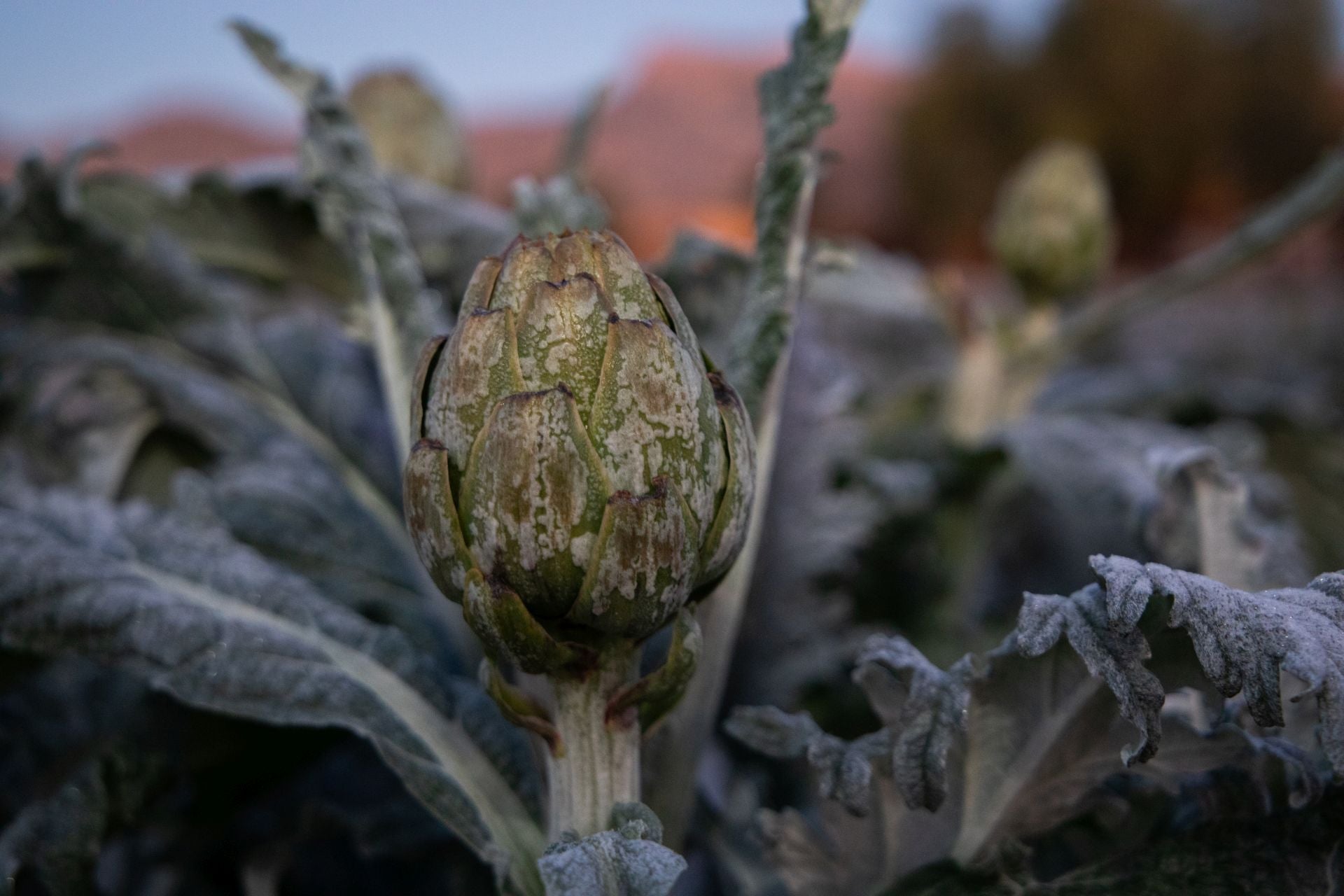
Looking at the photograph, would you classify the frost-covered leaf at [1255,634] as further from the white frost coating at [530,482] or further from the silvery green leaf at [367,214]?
the silvery green leaf at [367,214]

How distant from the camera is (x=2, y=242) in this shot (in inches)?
29.9

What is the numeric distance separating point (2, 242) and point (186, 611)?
1.44ft

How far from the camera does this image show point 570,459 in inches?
13.6

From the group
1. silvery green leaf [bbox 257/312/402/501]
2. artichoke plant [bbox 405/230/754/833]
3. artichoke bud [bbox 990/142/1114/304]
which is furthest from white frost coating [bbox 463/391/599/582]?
artichoke bud [bbox 990/142/1114/304]

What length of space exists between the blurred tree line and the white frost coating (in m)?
4.09

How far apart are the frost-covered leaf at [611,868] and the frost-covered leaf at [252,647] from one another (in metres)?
0.07

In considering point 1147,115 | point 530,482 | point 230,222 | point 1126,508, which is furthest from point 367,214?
point 1147,115

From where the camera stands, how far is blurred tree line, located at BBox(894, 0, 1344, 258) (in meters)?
4.21

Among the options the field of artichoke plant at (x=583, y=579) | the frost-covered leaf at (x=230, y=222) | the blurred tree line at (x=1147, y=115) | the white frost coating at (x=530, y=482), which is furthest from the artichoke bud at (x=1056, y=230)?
the blurred tree line at (x=1147, y=115)

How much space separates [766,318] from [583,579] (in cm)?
17

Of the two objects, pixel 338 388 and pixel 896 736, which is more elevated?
pixel 338 388

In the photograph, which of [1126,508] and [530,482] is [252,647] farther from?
[1126,508]

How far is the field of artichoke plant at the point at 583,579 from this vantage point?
36 centimetres

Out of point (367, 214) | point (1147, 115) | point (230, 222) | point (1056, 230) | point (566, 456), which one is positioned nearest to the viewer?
point (566, 456)
